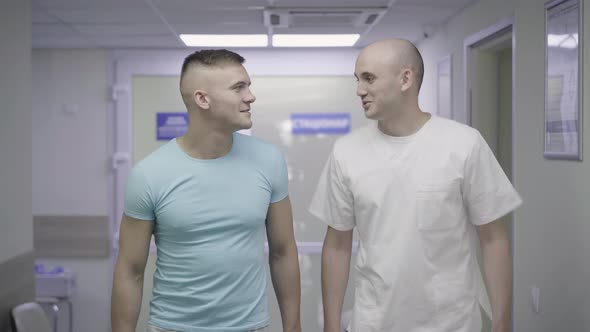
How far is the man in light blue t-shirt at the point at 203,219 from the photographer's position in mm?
1757

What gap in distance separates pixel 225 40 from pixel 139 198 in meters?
2.96

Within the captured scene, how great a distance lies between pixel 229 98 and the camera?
5.93ft

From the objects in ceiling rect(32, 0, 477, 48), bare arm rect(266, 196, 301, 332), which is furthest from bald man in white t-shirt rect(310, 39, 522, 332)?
ceiling rect(32, 0, 477, 48)

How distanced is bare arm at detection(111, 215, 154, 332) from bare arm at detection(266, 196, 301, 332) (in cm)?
34

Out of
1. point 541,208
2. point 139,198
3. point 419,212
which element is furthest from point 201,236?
point 541,208

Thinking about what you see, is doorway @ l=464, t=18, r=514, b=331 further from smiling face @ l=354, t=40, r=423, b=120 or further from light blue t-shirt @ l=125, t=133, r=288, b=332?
light blue t-shirt @ l=125, t=133, r=288, b=332

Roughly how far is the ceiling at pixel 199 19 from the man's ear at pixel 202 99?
1624 mm

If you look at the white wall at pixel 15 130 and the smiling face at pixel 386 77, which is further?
the white wall at pixel 15 130

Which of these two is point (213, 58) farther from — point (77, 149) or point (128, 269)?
point (77, 149)

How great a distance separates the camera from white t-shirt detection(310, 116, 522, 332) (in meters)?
1.83

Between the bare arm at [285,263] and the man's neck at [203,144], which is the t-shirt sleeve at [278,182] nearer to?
the bare arm at [285,263]

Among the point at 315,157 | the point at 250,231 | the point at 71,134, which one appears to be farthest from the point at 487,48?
the point at 71,134

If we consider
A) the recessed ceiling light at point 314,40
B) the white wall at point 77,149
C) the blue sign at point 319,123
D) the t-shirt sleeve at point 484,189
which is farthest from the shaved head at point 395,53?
the white wall at point 77,149

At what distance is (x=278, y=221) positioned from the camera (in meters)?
1.91
